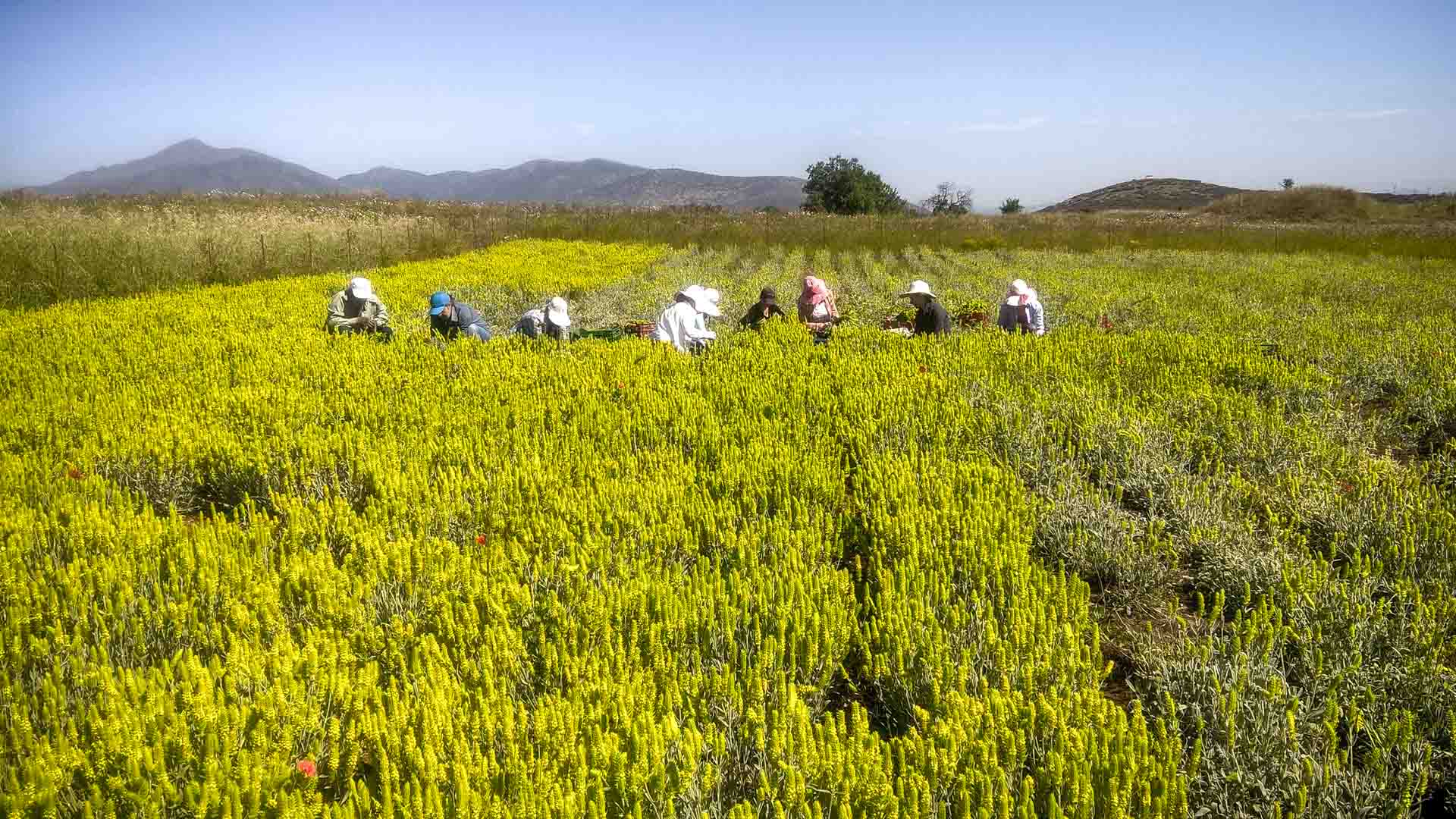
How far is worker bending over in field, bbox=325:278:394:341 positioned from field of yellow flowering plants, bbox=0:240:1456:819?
1.77 meters

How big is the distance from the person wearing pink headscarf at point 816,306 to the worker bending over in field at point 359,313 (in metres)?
4.83

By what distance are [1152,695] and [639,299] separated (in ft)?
33.2

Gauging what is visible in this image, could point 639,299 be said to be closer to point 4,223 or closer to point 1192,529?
point 1192,529

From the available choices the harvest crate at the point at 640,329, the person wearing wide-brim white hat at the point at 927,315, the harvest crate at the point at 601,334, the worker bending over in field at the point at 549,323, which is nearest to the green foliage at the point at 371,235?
the worker bending over in field at the point at 549,323

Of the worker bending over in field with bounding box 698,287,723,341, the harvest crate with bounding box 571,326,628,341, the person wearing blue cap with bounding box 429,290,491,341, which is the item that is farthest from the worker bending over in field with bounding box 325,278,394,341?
the worker bending over in field with bounding box 698,287,723,341

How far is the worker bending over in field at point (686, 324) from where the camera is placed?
8438 mm

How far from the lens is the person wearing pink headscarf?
9.68 m

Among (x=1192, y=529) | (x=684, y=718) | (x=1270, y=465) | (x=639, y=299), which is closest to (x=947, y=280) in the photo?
(x=639, y=299)

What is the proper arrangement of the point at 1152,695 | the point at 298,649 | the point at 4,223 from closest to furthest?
the point at 298,649, the point at 1152,695, the point at 4,223

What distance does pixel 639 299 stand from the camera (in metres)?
12.1

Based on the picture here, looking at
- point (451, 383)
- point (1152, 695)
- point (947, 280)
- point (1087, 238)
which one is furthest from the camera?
point (1087, 238)

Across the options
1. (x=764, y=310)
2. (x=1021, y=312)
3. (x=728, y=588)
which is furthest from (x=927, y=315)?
(x=728, y=588)

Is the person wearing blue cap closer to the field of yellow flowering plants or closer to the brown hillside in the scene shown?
the field of yellow flowering plants

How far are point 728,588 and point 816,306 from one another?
7.00 metres
